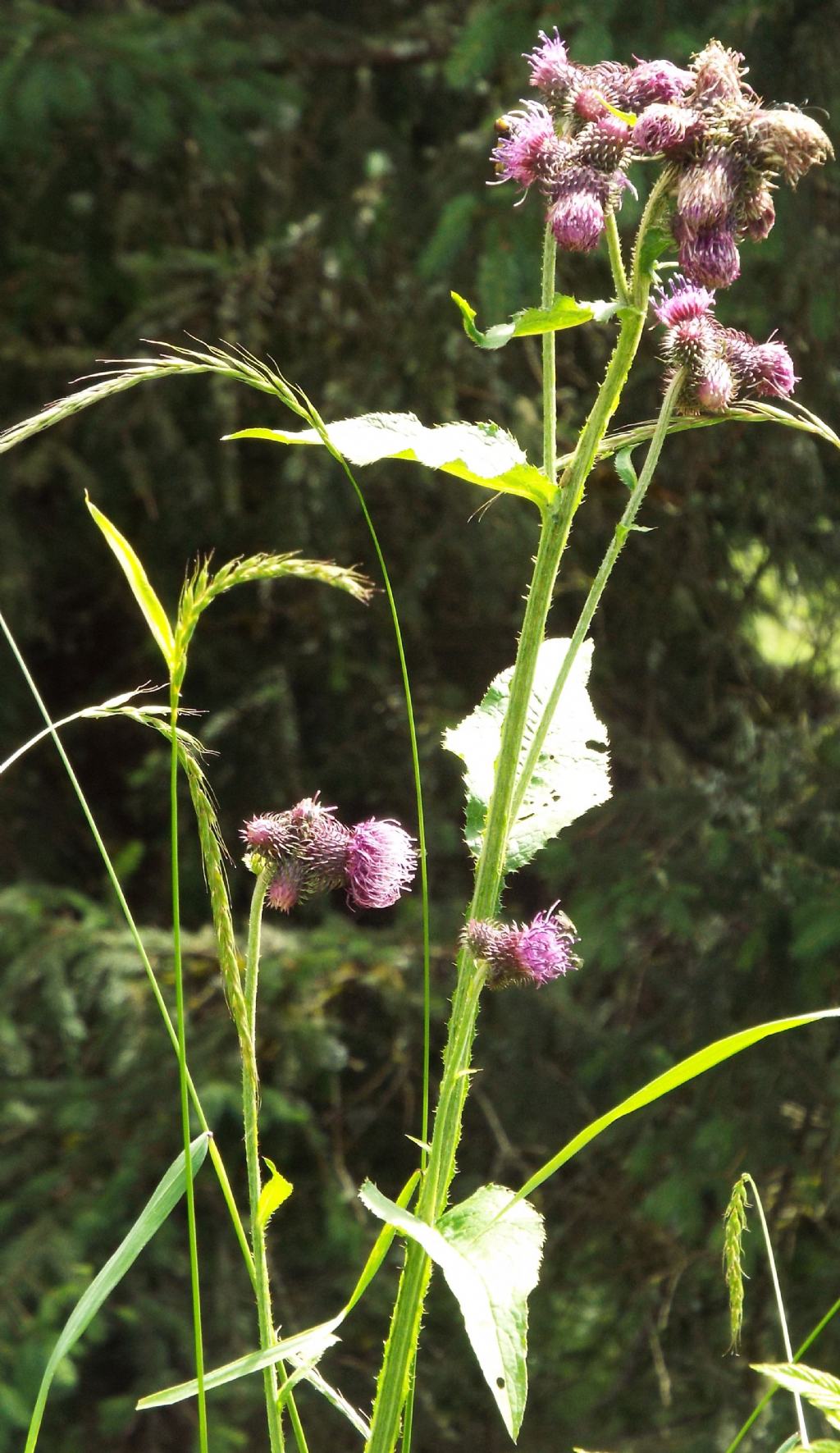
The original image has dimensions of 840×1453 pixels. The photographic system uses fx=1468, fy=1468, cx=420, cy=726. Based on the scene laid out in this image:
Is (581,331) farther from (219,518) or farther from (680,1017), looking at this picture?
(680,1017)

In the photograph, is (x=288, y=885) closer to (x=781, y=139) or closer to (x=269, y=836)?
(x=269, y=836)

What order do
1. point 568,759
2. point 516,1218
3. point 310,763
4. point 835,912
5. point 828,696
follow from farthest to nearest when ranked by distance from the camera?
point 310,763
point 828,696
point 835,912
point 568,759
point 516,1218

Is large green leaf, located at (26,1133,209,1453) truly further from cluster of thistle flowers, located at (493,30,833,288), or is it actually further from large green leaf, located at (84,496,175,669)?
cluster of thistle flowers, located at (493,30,833,288)

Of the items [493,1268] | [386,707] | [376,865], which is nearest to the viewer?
[493,1268]

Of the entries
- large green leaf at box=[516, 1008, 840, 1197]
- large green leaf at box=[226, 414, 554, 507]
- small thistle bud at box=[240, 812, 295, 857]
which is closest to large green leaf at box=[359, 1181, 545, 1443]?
large green leaf at box=[516, 1008, 840, 1197]

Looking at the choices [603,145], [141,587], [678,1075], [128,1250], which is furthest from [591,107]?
[128,1250]

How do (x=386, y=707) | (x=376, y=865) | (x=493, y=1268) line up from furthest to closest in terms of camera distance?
(x=386, y=707)
(x=376, y=865)
(x=493, y=1268)

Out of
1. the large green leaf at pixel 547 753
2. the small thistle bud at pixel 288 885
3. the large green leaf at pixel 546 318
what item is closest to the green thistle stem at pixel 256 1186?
the small thistle bud at pixel 288 885

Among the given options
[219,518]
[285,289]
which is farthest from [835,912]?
[285,289]
